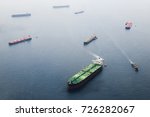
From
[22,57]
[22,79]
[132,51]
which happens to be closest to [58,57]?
[22,57]

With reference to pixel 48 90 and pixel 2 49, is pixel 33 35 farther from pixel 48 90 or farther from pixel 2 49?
pixel 48 90

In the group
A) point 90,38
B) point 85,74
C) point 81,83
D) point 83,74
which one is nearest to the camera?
point 81,83

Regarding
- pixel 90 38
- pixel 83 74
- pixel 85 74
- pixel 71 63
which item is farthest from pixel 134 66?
pixel 90 38

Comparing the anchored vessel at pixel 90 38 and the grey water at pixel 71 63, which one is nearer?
the grey water at pixel 71 63

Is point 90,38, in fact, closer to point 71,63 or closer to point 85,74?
point 71,63

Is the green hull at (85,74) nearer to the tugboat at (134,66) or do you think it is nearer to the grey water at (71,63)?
the grey water at (71,63)

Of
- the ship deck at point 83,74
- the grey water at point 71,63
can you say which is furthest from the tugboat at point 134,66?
the ship deck at point 83,74

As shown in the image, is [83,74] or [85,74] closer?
[85,74]

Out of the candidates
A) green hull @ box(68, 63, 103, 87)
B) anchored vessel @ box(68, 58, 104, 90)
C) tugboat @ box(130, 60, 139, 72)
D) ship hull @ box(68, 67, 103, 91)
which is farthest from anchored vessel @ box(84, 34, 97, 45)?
ship hull @ box(68, 67, 103, 91)

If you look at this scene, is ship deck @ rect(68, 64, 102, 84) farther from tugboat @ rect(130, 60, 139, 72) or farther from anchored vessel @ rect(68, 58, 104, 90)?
tugboat @ rect(130, 60, 139, 72)
